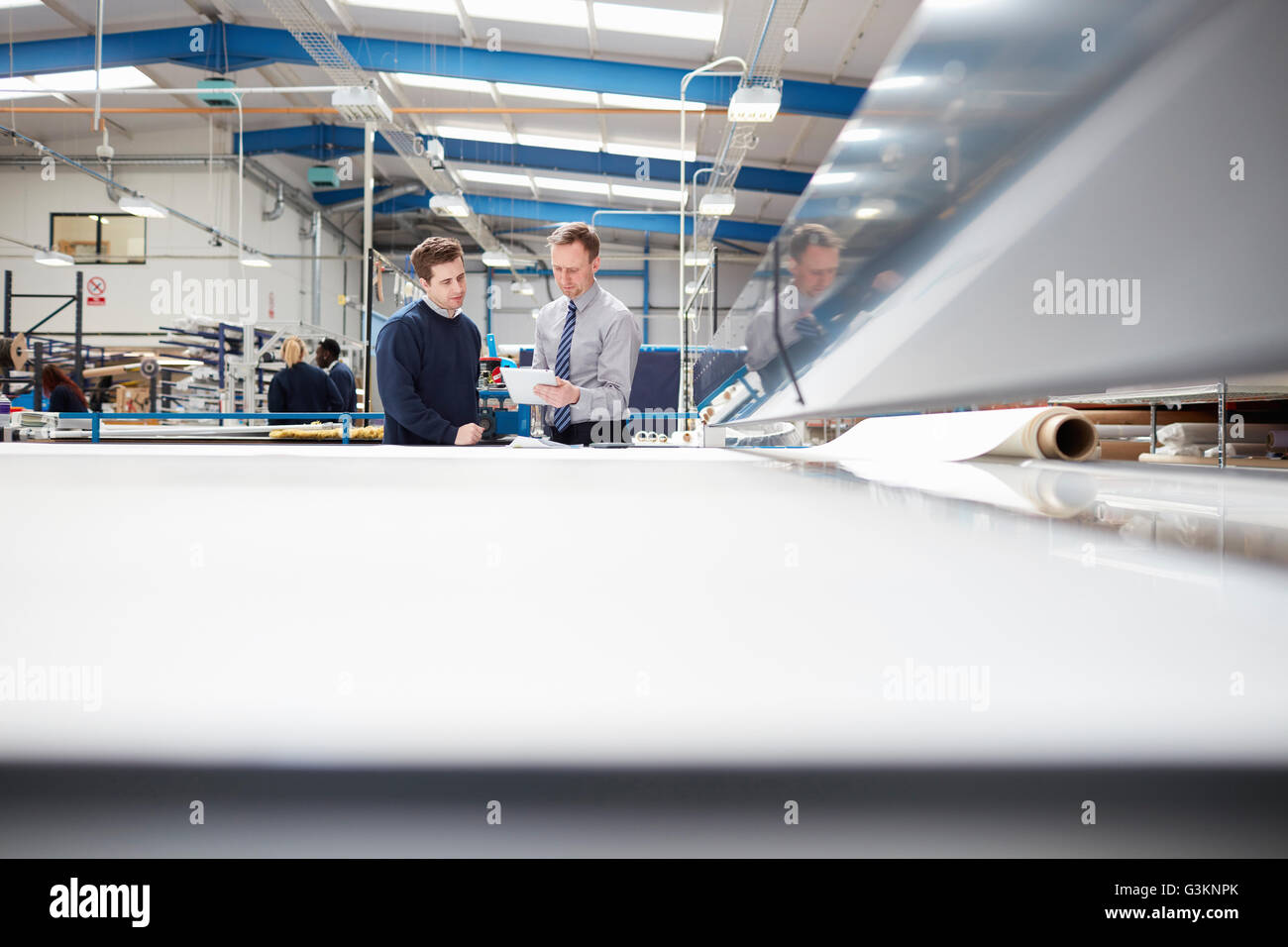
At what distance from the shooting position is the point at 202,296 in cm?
1057

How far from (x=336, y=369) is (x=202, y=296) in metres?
6.97

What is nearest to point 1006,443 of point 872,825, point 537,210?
point 872,825

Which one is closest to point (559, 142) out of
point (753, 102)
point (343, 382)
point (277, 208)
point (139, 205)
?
point (277, 208)

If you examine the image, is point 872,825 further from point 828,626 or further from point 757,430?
point 757,430

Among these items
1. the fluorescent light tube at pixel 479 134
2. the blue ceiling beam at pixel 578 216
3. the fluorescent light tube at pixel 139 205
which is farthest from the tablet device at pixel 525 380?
the blue ceiling beam at pixel 578 216

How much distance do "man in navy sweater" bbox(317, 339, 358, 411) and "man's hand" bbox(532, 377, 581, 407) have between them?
3.34m

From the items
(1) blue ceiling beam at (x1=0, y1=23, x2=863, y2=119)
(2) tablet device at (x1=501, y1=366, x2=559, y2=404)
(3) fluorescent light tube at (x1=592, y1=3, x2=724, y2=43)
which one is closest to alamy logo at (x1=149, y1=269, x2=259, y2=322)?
(1) blue ceiling beam at (x1=0, y1=23, x2=863, y2=119)

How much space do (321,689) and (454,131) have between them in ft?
37.7

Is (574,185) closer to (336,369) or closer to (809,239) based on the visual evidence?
(336,369)

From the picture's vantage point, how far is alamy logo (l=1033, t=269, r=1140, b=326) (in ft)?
1.25

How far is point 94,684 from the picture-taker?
0.55ft

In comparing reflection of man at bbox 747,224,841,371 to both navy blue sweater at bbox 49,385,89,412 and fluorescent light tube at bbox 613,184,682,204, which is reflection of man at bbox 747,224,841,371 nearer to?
navy blue sweater at bbox 49,385,89,412

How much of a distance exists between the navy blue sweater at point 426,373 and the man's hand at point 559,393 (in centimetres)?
26

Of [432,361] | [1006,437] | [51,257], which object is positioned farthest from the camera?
[51,257]
